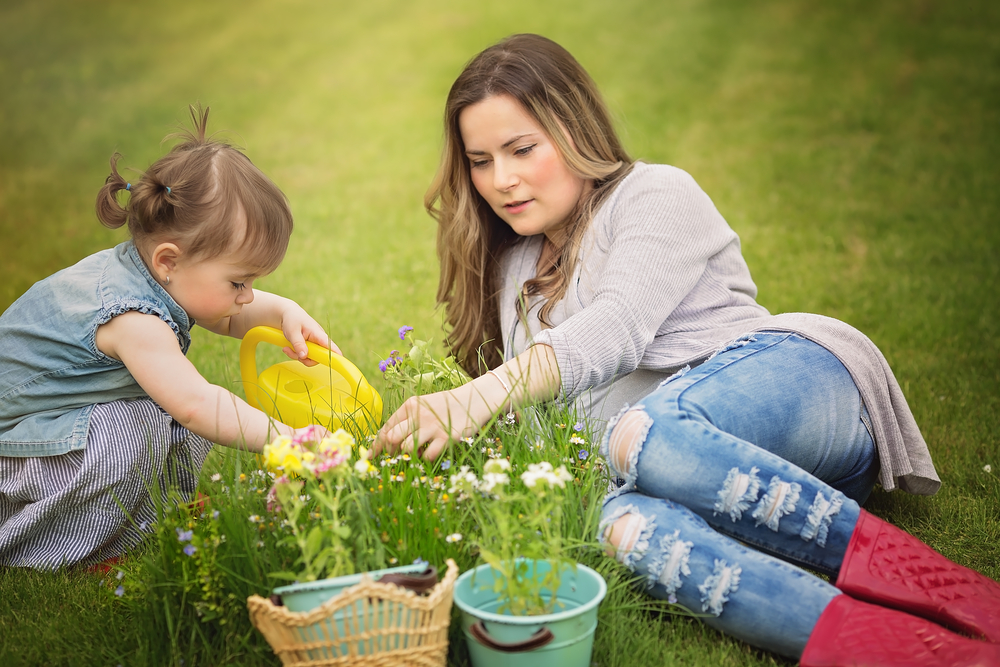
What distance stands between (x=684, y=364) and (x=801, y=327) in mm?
323

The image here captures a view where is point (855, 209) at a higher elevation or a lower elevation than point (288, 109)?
lower

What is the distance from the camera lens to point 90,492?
232cm

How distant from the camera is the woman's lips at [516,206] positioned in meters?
2.68

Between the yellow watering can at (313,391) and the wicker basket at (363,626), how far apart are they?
0.90 metres

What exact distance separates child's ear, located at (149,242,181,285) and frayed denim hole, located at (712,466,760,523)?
1487 mm

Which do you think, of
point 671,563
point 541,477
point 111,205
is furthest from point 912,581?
point 111,205

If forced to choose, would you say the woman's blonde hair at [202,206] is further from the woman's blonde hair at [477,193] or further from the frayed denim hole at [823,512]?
the frayed denim hole at [823,512]

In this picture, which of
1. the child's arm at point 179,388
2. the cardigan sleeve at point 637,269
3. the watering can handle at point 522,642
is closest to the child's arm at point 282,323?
the child's arm at point 179,388

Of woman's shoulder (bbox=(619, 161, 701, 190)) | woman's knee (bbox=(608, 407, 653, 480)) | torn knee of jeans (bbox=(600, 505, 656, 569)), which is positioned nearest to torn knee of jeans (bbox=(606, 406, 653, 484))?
woman's knee (bbox=(608, 407, 653, 480))

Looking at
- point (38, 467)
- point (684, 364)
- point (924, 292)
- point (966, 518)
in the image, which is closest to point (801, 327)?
point (684, 364)

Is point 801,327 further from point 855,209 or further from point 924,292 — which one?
point 855,209

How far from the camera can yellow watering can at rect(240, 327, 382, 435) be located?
8.10 ft

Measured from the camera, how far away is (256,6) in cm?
1294

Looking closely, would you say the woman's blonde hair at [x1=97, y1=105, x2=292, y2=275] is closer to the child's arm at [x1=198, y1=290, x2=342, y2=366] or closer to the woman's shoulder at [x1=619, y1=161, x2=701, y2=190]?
the child's arm at [x1=198, y1=290, x2=342, y2=366]
